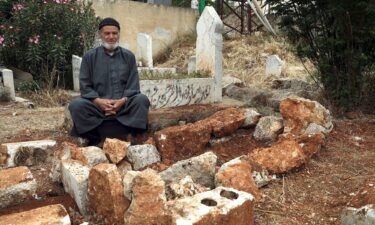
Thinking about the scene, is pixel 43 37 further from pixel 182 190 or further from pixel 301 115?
pixel 182 190

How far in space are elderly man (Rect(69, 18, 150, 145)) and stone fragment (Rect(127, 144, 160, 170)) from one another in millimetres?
591

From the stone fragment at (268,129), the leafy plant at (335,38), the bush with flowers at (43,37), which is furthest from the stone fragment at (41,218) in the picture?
the bush with flowers at (43,37)

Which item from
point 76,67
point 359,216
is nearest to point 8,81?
point 76,67

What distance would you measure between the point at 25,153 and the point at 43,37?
5.56 metres

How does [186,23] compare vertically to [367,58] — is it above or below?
above

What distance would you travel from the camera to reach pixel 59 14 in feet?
29.2

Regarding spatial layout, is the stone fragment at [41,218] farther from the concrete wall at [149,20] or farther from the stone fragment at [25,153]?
the concrete wall at [149,20]

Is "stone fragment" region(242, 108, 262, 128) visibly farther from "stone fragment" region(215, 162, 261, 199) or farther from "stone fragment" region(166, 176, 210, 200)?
"stone fragment" region(166, 176, 210, 200)

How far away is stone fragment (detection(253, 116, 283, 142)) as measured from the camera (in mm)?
4141

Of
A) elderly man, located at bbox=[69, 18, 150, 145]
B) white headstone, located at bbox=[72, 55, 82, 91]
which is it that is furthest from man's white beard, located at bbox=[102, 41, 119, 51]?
white headstone, located at bbox=[72, 55, 82, 91]

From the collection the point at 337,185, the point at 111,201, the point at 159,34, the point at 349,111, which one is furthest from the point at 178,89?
the point at 159,34

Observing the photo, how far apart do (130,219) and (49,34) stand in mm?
7341

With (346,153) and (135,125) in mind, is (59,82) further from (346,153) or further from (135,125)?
(346,153)

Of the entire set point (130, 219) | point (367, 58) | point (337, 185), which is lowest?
point (337, 185)
